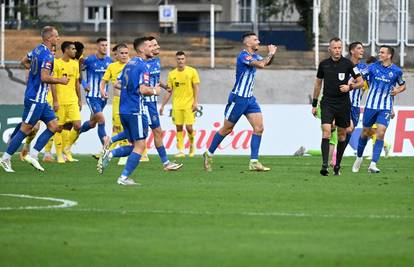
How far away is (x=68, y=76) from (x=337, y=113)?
6.20 metres

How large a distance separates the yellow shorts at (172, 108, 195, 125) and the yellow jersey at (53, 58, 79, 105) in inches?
176

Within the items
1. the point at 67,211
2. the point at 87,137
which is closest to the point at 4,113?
the point at 87,137

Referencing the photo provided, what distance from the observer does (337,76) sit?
2134 centimetres

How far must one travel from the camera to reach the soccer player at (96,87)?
1020 inches

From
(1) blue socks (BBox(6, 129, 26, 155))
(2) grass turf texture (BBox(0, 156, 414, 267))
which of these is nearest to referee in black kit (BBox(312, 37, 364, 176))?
(2) grass turf texture (BBox(0, 156, 414, 267))

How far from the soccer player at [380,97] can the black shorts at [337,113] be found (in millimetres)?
1427

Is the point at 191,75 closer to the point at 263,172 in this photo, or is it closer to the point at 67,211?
the point at 263,172

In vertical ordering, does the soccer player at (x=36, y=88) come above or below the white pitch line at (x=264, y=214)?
above

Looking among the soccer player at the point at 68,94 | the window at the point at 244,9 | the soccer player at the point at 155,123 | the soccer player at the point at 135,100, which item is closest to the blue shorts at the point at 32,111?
the soccer player at the point at 155,123

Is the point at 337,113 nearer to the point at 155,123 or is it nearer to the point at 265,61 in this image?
the point at 265,61

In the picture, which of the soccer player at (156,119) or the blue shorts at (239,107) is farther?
the blue shorts at (239,107)

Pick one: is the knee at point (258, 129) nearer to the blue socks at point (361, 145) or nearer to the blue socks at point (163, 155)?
the blue socks at point (163, 155)

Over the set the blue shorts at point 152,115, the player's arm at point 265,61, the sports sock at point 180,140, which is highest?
the player's arm at point 265,61

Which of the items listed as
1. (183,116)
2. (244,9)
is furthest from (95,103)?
(244,9)
